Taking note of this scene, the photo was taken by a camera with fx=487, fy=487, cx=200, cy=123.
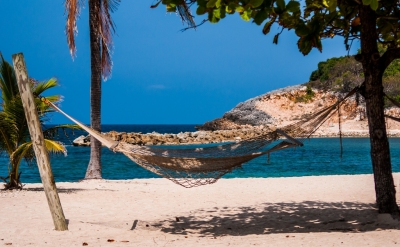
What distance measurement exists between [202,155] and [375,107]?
5.52ft

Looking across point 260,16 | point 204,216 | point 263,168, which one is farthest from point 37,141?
point 263,168

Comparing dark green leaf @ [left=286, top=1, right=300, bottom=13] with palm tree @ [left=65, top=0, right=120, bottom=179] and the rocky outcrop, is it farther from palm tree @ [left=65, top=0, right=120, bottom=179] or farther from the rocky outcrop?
the rocky outcrop

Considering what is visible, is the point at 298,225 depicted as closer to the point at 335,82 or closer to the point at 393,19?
the point at 393,19

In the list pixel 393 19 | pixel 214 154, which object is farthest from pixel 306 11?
pixel 214 154

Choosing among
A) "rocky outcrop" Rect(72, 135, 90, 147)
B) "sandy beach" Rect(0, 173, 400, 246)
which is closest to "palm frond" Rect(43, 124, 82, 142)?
"sandy beach" Rect(0, 173, 400, 246)

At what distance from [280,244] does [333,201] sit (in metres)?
2.68

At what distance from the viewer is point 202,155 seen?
435cm

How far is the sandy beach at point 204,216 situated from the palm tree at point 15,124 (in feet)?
1.83

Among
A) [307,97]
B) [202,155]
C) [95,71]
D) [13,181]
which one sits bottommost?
[13,181]

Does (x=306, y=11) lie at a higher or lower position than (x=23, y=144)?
higher

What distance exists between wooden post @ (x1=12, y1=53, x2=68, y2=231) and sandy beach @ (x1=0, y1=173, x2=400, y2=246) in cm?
27

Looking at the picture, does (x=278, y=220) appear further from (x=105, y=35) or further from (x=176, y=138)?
(x=176, y=138)

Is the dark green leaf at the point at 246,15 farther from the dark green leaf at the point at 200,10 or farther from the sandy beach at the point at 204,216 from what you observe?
the sandy beach at the point at 204,216

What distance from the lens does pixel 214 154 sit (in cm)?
436
